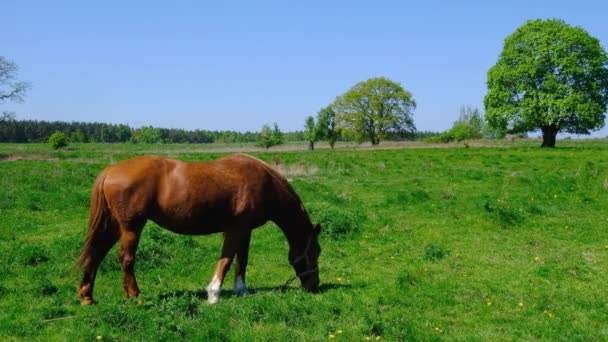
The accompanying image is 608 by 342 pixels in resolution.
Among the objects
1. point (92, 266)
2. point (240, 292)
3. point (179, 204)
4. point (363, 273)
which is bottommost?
point (363, 273)

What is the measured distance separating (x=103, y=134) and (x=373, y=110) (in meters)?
103

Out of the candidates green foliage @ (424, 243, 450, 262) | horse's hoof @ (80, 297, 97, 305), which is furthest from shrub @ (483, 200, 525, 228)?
horse's hoof @ (80, 297, 97, 305)

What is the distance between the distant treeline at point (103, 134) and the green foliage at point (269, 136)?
12.0 m

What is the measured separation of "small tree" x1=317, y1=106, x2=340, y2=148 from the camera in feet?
271

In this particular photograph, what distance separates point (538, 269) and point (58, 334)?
872cm

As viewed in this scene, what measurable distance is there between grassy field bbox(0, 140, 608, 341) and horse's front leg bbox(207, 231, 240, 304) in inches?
8.5

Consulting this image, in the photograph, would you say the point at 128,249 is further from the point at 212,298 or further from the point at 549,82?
the point at 549,82

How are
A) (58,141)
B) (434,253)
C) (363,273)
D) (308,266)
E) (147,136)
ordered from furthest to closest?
(147,136)
(58,141)
(434,253)
(363,273)
(308,266)

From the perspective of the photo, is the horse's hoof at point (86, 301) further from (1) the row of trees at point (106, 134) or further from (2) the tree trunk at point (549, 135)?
(1) the row of trees at point (106, 134)

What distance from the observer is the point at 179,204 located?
805 centimetres

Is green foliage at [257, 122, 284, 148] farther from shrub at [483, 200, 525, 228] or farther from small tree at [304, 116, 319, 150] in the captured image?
shrub at [483, 200, 525, 228]

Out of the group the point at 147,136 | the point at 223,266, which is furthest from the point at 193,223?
the point at 147,136

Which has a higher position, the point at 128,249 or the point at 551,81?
the point at 551,81

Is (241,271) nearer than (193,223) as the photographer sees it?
No
